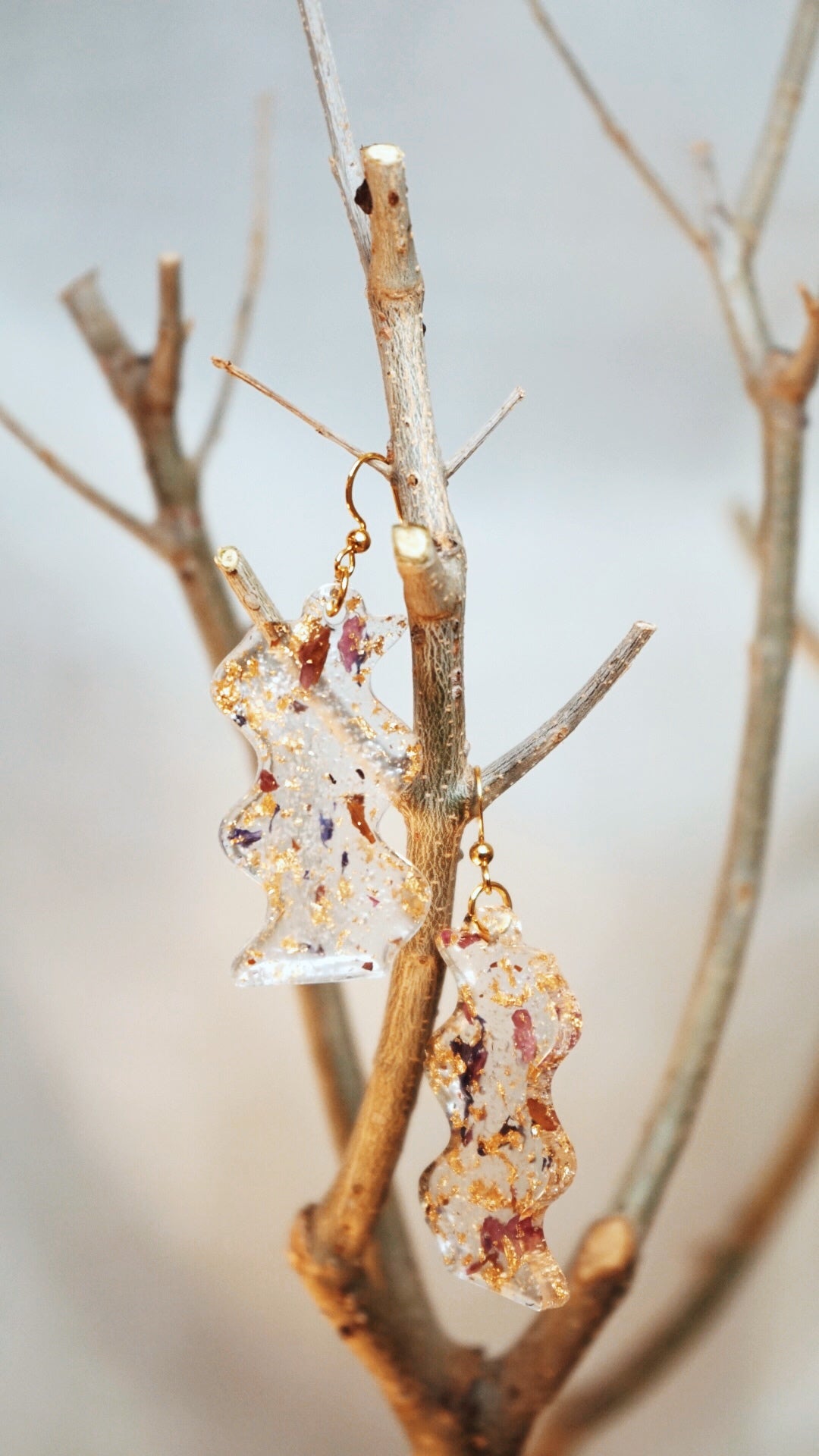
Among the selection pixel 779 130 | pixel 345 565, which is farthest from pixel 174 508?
pixel 779 130

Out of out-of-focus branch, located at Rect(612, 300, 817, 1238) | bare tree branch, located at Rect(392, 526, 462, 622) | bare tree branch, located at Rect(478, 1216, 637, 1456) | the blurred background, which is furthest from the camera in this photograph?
the blurred background

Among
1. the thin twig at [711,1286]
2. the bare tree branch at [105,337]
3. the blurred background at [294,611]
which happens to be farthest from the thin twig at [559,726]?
the thin twig at [711,1286]

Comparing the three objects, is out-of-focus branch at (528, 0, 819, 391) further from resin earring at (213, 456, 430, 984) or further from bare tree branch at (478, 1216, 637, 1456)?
bare tree branch at (478, 1216, 637, 1456)

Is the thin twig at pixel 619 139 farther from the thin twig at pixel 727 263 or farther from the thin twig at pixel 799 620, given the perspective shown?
the thin twig at pixel 799 620

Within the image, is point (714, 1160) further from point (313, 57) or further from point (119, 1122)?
point (313, 57)

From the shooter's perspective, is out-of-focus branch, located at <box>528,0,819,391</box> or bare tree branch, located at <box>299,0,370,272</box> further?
out-of-focus branch, located at <box>528,0,819,391</box>

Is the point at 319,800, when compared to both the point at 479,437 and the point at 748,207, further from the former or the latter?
the point at 748,207

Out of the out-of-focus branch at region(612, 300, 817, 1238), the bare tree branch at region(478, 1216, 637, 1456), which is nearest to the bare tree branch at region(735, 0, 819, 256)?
the out-of-focus branch at region(612, 300, 817, 1238)

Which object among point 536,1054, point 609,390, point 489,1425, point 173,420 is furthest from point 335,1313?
point 609,390
